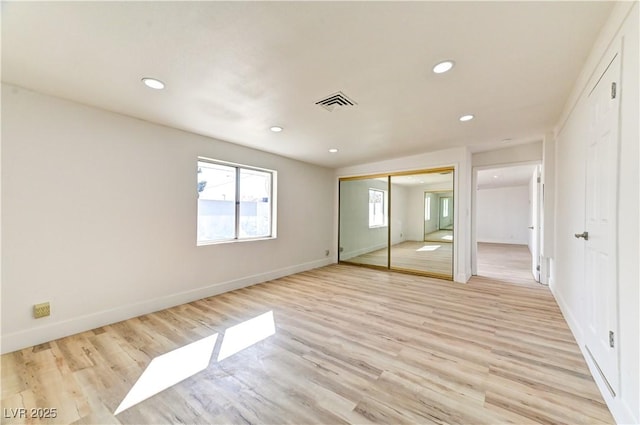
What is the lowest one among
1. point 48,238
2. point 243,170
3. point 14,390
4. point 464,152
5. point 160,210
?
point 14,390

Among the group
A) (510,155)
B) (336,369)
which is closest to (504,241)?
(510,155)

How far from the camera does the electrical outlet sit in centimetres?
226

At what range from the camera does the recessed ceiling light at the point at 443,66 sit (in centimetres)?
182

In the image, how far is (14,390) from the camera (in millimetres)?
1670

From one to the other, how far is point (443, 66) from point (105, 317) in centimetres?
399

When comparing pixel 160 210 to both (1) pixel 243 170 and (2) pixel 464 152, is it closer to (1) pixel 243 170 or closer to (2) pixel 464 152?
(1) pixel 243 170

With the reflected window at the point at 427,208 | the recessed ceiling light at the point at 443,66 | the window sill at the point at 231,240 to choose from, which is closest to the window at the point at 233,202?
the window sill at the point at 231,240

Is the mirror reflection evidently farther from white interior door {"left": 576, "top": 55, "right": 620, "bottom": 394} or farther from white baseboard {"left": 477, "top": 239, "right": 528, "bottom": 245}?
white baseboard {"left": 477, "top": 239, "right": 528, "bottom": 245}

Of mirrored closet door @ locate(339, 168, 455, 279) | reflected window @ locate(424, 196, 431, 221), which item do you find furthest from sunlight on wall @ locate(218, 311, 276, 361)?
reflected window @ locate(424, 196, 431, 221)

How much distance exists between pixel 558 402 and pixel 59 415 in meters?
3.04

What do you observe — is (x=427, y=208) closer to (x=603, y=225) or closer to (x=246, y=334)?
(x=603, y=225)

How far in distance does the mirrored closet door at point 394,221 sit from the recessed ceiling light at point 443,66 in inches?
113

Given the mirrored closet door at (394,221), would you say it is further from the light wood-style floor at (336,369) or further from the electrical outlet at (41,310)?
the electrical outlet at (41,310)

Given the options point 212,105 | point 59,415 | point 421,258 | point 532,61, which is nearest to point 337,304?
point 59,415
